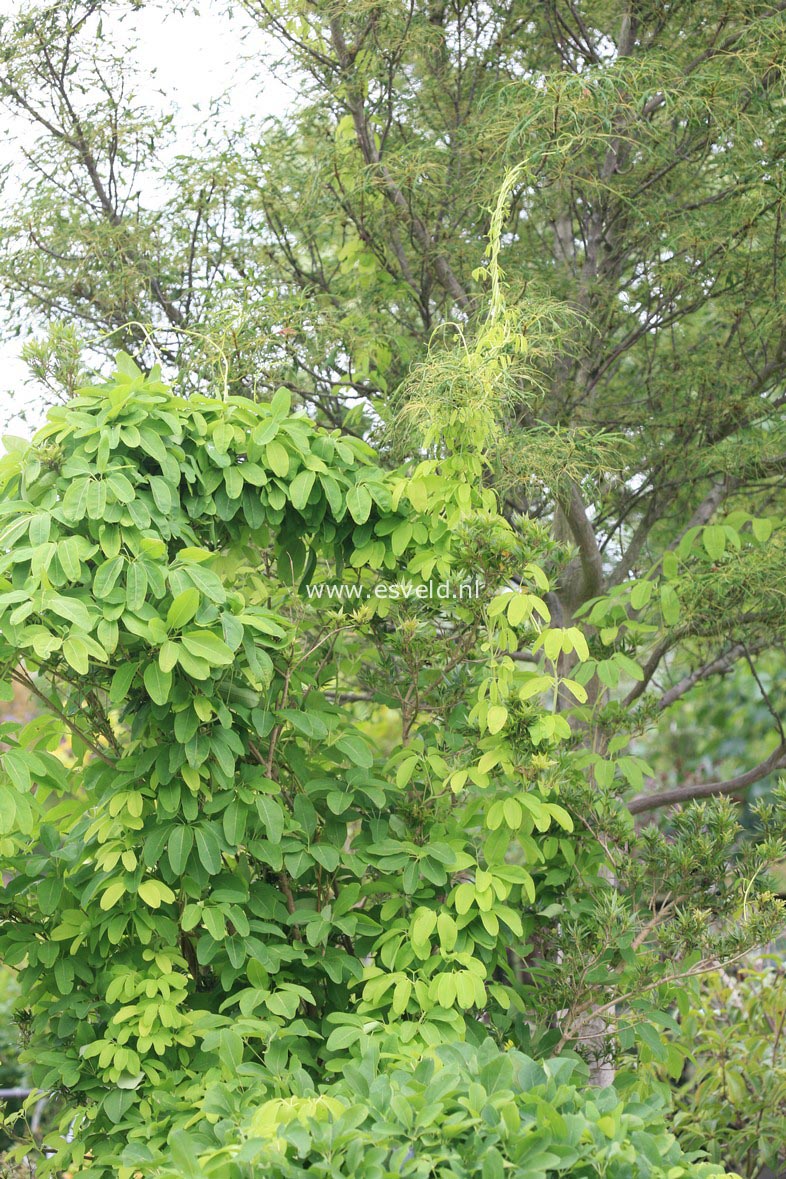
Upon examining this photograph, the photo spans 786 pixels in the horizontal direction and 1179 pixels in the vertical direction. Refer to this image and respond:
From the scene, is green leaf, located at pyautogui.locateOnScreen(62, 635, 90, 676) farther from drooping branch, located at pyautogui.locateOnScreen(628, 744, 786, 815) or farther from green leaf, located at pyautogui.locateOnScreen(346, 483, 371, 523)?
drooping branch, located at pyautogui.locateOnScreen(628, 744, 786, 815)

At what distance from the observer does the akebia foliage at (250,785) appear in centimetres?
226

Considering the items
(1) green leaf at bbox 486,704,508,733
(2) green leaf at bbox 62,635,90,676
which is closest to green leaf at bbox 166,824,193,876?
(2) green leaf at bbox 62,635,90,676

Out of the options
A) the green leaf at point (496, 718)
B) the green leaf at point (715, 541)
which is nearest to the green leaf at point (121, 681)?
the green leaf at point (496, 718)

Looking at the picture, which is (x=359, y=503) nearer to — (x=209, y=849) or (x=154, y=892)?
(x=209, y=849)

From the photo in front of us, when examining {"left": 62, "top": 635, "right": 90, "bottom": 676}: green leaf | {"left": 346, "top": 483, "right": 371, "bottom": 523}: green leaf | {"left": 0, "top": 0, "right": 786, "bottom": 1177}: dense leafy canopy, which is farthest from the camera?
{"left": 346, "top": 483, "right": 371, "bottom": 523}: green leaf

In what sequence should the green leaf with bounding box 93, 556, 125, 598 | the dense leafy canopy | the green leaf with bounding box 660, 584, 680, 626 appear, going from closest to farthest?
the green leaf with bounding box 93, 556, 125, 598 < the dense leafy canopy < the green leaf with bounding box 660, 584, 680, 626

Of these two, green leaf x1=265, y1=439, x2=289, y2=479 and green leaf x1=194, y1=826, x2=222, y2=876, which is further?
green leaf x1=265, y1=439, x2=289, y2=479

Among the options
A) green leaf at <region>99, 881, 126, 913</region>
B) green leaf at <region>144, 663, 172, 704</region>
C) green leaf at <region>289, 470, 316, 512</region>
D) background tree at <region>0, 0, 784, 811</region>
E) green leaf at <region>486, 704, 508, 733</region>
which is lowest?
green leaf at <region>99, 881, 126, 913</region>

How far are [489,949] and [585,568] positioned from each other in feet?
4.86

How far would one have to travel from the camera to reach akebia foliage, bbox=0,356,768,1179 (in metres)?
2.26

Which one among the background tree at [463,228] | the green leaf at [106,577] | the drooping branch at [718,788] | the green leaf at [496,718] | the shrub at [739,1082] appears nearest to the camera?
the green leaf at [106,577]

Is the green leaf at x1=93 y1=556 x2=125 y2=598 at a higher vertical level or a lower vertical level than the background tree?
lower

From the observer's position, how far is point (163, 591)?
2.21 metres

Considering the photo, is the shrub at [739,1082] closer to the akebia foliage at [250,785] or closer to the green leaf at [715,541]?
the akebia foliage at [250,785]
